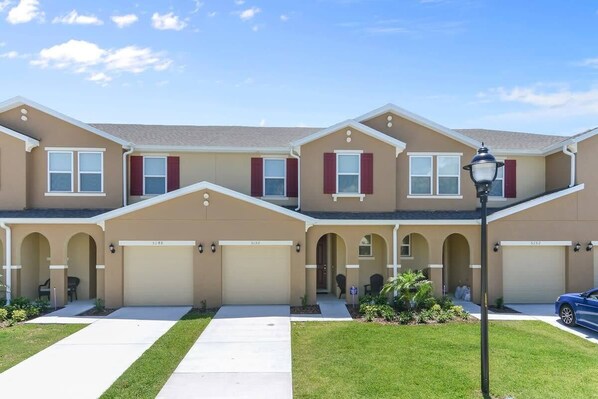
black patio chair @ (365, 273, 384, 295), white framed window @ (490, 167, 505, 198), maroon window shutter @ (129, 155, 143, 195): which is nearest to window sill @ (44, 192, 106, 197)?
maroon window shutter @ (129, 155, 143, 195)

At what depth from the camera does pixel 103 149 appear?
16000 millimetres

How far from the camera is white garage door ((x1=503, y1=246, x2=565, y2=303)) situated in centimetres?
1527

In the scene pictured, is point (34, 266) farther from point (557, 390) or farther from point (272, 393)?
point (557, 390)

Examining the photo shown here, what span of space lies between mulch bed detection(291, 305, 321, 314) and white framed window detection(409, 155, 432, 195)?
20.7 feet

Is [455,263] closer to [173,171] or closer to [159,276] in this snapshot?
[159,276]

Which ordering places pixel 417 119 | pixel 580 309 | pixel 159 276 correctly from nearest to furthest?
pixel 580 309, pixel 159 276, pixel 417 119

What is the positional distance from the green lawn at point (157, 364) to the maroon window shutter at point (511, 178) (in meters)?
13.4

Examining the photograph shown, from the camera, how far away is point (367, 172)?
15898 millimetres

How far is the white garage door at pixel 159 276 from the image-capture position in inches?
567

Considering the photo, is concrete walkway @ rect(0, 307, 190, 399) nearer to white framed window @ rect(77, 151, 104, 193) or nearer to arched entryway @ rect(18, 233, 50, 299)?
arched entryway @ rect(18, 233, 50, 299)

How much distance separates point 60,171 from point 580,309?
18218 mm

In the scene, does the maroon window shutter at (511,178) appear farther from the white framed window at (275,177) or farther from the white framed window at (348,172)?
the white framed window at (275,177)

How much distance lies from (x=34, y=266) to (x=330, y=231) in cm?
1155

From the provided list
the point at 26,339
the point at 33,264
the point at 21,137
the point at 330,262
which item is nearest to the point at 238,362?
the point at 26,339
